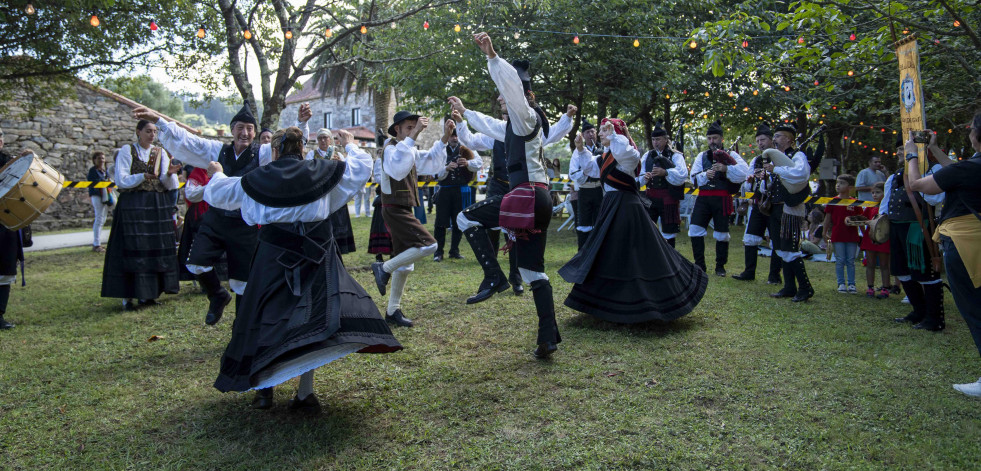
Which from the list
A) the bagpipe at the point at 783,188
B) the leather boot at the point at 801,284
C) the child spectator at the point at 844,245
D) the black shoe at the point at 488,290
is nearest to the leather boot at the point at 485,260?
the black shoe at the point at 488,290

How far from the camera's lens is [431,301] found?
22.0 feet

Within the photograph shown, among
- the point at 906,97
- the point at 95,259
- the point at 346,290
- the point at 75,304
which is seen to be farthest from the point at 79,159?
the point at 906,97

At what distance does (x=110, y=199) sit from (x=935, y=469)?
49.2 feet

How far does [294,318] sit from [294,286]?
213 millimetres

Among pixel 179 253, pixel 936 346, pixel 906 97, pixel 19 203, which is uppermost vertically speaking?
pixel 906 97

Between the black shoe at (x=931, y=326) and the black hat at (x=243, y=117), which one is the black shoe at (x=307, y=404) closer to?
the black hat at (x=243, y=117)

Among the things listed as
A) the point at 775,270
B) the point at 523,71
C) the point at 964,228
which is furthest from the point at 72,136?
the point at 964,228

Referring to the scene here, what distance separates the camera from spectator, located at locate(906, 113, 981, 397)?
3793mm

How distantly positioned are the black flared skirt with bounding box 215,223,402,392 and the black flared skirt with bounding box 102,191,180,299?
3.66 metres

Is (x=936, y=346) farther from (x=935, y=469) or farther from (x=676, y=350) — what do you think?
(x=935, y=469)

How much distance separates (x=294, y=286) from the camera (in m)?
3.42

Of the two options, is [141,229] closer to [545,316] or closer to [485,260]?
[485,260]

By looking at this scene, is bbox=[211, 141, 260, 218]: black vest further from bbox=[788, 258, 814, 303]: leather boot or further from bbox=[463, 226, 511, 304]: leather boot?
bbox=[788, 258, 814, 303]: leather boot

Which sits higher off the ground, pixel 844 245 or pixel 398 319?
pixel 844 245
